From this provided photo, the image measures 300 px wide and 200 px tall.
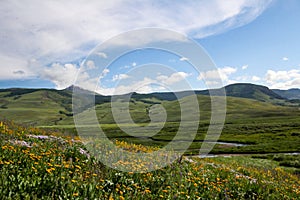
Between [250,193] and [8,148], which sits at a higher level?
[8,148]

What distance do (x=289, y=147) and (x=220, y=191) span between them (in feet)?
193

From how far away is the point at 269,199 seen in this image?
390 inches

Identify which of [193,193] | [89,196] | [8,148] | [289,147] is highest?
[8,148]

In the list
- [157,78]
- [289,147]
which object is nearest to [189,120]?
[289,147]

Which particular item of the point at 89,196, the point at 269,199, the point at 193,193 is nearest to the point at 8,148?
the point at 89,196

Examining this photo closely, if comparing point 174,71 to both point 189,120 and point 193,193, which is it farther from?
point 189,120

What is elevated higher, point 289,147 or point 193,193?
point 193,193

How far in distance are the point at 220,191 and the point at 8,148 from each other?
6407 mm

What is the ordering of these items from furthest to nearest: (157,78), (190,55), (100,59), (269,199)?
(157,78)
(190,55)
(100,59)
(269,199)

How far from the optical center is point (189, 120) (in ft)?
524

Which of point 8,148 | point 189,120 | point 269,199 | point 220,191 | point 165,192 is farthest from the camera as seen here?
point 189,120

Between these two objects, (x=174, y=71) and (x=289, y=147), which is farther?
(x=289, y=147)

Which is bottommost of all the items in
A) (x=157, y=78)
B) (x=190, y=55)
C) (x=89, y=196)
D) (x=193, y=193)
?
(x=193, y=193)

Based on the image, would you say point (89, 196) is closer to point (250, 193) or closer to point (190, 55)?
point (250, 193)
